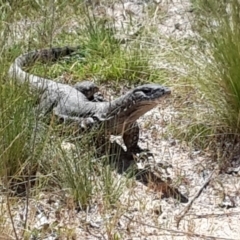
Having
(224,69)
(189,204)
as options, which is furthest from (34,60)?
(189,204)

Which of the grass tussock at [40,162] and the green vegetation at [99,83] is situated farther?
the green vegetation at [99,83]

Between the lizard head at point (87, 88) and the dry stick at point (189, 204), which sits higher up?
the dry stick at point (189, 204)

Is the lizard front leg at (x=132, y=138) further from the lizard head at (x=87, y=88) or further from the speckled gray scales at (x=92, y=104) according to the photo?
the lizard head at (x=87, y=88)

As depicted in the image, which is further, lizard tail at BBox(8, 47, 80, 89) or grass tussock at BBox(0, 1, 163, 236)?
lizard tail at BBox(8, 47, 80, 89)

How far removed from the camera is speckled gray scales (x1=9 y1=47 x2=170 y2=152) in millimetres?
4281

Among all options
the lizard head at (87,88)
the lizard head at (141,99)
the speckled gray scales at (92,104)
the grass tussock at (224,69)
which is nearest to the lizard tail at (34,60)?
the speckled gray scales at (92,104)

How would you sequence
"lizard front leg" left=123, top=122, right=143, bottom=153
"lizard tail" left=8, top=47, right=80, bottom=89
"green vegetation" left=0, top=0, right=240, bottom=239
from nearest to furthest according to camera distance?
"green vegetation" left=0, top=0, right=240, bottom=239 < "lizard tail" left=8, top=47, right=80, bottom=89 < "lizard front leg" left=123, top=122, right=143, bottom=153

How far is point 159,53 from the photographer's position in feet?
17.9

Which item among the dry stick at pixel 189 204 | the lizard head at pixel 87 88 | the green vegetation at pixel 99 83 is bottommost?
the lizard head at pixel 87 88

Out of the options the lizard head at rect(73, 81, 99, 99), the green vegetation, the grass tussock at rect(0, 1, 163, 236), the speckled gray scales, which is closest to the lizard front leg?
the speckled gray scales

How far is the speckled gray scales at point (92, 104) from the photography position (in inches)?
169

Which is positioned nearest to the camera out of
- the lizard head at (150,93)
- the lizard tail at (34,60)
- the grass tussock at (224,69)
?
the lizard tail at (34,60)

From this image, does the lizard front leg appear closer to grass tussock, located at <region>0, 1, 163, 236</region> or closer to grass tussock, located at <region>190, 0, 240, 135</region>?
grass tussock, located at <region>0, 1, 163, 236</region>

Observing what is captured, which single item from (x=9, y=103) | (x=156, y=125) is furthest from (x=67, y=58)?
(x=9, y=103)
